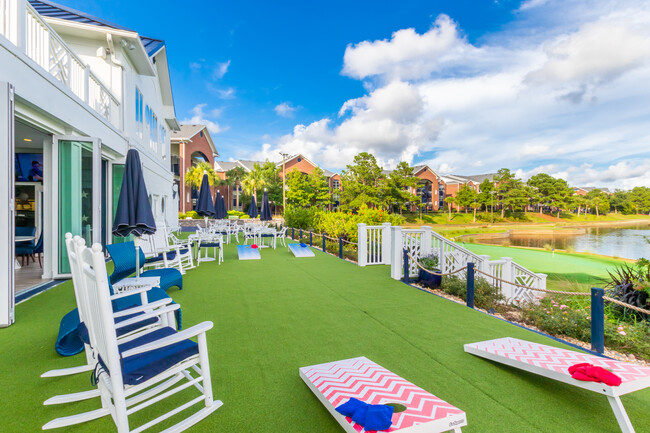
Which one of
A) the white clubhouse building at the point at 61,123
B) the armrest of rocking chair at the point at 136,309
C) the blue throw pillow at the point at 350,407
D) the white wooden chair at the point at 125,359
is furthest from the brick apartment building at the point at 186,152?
the blue throw pillow at the point at 350,407

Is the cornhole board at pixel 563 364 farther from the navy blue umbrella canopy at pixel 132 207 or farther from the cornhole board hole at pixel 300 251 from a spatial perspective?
the cornhole board hole at pixel 300 251

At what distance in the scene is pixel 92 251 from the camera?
177 centimetres

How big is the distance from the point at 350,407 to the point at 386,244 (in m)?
7.70

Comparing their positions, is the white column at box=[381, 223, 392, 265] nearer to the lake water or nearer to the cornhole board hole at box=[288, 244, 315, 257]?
the cornhole board hole at box=[288, 244, 315, 257]

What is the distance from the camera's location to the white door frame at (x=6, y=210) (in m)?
3.90

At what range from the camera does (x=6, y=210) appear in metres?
3.96

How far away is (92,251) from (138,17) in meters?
22.8

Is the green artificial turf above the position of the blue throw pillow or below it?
below

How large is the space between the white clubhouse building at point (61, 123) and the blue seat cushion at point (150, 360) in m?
3.28

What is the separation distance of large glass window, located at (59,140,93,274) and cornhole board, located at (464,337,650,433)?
7885 millimetres

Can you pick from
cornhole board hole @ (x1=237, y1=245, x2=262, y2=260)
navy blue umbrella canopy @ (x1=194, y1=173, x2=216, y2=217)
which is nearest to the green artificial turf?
cornhole board hole @ (x1=237, y1=245, x2=262, y2=260)

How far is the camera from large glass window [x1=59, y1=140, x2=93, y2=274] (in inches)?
254

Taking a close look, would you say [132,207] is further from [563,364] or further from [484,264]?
[484,264]

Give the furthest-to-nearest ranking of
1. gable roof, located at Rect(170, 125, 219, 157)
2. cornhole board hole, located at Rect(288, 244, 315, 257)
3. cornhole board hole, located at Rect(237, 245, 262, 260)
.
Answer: gable roof, located at Rect(170, 125, 219, 157), cornhole board hole, located at Rect(288, 244, 315, 257), cornhole board hole, located at Rect(237, 245, 262, 260)
